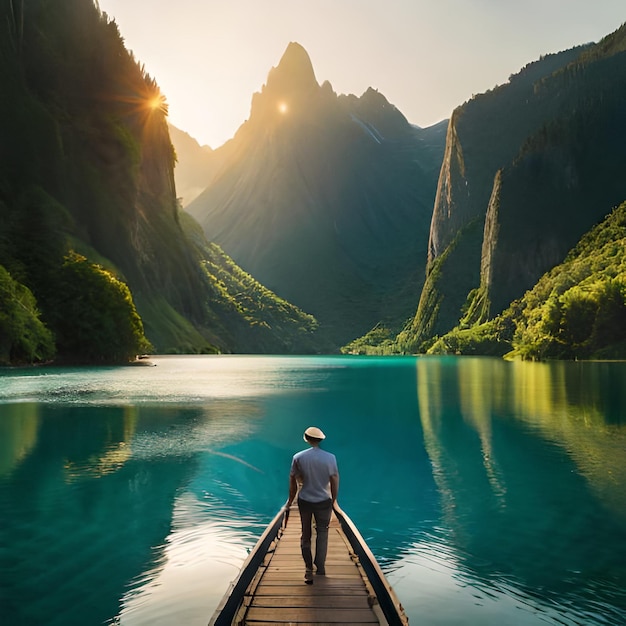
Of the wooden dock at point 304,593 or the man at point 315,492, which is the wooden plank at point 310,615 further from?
the man at point 315,492

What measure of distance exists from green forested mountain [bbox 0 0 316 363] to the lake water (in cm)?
6227

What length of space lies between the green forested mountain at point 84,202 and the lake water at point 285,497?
6227 cm

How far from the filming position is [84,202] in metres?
142

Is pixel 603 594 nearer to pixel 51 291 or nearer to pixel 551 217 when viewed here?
pixel 51 291

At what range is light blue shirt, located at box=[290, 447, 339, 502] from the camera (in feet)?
33.2

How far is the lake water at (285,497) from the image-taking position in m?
12.0

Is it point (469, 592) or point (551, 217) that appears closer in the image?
point (469, 592)

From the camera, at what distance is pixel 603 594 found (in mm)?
12062

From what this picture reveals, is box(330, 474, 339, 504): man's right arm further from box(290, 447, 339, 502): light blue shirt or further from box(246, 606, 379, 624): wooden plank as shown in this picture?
box(246, 606, 379, 624): wooden plank

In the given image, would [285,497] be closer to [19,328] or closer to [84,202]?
[19,328]

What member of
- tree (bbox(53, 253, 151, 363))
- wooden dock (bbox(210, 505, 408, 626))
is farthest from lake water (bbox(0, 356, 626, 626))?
tree (bbox(53, 253, 151, 363))

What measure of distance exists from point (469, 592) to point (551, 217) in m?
199

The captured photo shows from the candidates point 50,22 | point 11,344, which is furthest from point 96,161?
point 11,344

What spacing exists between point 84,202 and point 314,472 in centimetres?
14455
